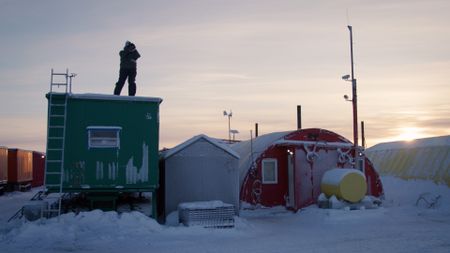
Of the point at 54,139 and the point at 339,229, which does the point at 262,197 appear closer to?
the point at 339,229

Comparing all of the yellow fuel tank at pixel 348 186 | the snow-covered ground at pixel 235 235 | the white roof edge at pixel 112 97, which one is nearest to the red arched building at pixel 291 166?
the yellow fuel tank at pixel 348 186

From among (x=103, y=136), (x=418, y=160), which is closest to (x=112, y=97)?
(x=103, y=136)

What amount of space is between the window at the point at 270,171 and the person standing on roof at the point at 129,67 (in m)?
8.11

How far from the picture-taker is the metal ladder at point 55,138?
53.6 ft

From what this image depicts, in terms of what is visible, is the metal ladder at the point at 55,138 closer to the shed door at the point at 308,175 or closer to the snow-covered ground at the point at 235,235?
the snow-covered ground at the point at 235,235

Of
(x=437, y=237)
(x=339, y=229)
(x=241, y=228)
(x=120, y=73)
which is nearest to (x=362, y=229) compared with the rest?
(x=339, y=229)

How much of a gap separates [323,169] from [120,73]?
36.5ft

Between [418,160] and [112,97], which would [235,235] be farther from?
[418,160]

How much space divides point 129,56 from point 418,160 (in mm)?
20101

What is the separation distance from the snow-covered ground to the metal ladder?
1.28 meters

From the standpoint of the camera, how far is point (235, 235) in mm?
15781

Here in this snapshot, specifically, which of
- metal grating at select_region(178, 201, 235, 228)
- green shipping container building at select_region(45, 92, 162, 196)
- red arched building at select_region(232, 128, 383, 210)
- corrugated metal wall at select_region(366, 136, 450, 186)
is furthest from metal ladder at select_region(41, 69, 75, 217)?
corrugated metal wall at select_region(366, 136, 450, 186)

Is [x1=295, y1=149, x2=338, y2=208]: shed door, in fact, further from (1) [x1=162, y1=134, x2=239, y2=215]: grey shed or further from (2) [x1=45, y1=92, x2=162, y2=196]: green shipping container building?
(2) [x1=45, y1=92, x2=162, y2=196]: green shipping container building

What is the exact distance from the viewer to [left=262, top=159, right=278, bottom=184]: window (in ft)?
79.2
